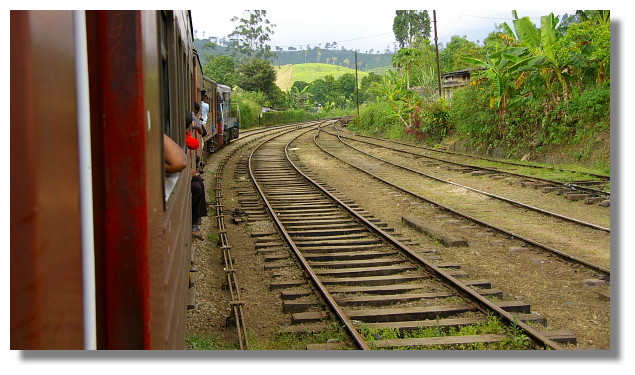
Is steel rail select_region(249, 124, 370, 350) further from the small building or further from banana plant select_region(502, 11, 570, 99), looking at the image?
the small building

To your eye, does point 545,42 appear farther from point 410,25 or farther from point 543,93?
point 410,25

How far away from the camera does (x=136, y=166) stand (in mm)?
1700

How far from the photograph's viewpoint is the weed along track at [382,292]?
16.5ft

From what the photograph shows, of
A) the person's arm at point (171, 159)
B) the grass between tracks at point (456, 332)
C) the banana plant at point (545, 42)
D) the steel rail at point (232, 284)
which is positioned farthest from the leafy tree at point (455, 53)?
the person's arm at point (171, 159)

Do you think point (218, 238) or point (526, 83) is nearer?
point (218, 238)

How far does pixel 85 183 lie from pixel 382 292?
5099mm

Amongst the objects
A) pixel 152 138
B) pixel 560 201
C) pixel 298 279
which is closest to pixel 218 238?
pixel 298 279

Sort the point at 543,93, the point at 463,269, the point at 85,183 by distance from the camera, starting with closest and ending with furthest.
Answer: the point at 85,183 < the point at 463,269 < the point at 543,93

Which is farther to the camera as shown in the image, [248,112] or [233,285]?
[248,112]

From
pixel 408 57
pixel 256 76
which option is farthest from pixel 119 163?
pixel 256 76

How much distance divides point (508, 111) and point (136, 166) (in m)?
20.0

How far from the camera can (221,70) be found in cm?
6731

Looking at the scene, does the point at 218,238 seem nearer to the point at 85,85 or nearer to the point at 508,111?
the point at 85,85

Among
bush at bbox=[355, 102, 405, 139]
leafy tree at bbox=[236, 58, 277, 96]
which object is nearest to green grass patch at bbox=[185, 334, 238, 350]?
bush at bbox=[355, 102, 405, 139]
